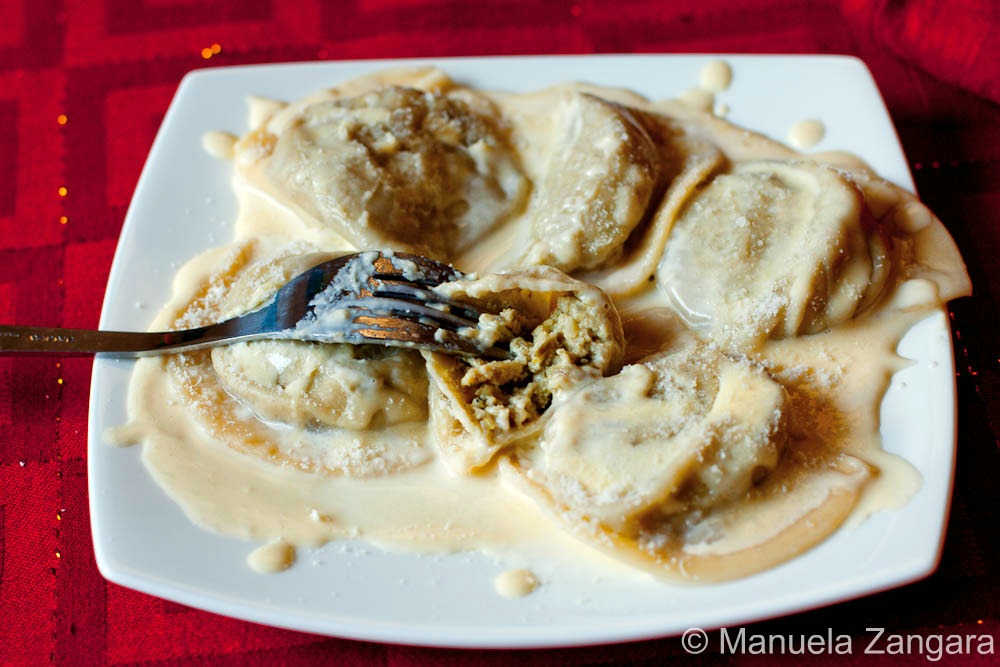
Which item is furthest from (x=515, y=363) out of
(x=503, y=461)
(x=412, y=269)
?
(x=412, y=269)

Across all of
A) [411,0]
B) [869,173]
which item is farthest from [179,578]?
[411,0]

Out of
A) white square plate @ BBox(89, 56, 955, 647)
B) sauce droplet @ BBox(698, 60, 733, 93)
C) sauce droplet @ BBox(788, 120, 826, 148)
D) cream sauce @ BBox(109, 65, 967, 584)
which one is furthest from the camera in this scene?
sauce droplet @ BBox(698, 60, 733, 93)

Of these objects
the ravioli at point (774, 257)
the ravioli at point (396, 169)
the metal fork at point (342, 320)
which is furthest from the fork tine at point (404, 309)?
the ravioli at point (774, 257)

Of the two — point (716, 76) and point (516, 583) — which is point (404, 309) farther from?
point (716, 76)

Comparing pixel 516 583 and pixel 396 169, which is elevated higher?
pixel 396 169

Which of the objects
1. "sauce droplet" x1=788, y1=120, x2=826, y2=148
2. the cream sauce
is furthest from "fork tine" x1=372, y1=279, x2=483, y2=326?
"sauce droplet" x1=788, y1=120, x2=826, y2=148

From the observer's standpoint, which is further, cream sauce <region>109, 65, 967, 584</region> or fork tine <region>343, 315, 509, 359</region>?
fork tine <region>343, 315, 509, 359</region>

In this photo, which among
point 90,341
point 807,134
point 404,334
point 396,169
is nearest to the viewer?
point 404,334

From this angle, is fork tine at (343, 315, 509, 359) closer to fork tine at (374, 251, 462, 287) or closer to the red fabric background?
fork tine at (374, 251, 462, 287)
